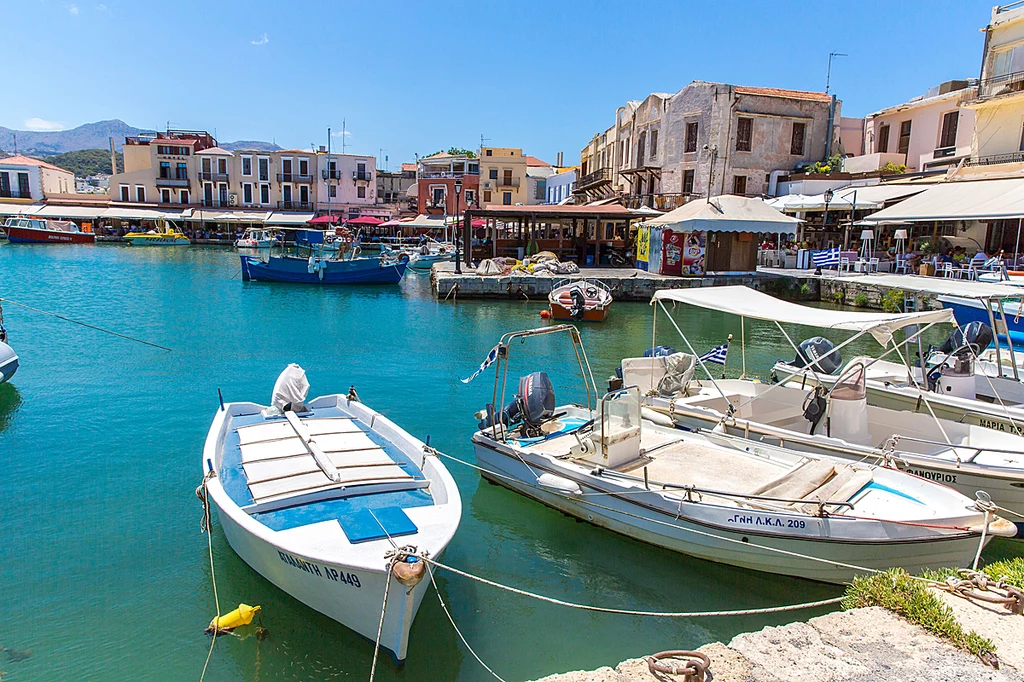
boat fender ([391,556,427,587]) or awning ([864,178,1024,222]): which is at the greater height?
awning ([864,178,1024,222])

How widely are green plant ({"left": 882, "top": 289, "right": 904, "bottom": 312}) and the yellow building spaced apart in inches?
1940

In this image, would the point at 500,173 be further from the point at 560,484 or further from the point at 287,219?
the point at 560,484

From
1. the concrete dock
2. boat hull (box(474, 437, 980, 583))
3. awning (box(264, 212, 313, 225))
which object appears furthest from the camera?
awning (box(264, 212, 313, 225))

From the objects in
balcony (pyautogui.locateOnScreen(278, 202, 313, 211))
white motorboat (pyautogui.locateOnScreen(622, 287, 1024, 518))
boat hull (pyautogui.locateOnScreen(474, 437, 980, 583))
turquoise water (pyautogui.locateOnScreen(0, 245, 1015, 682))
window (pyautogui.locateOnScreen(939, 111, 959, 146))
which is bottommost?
turquoise water (pyautogui.locateOnScreen(0, 245, 1015, 682))

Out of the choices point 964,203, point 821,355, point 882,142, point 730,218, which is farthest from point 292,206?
point 821,355

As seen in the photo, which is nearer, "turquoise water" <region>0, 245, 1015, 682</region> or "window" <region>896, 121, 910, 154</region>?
"turquoise water" <region>0, 245, 1015, 682</region>

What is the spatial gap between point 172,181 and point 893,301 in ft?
245

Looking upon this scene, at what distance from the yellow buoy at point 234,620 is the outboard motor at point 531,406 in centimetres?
452

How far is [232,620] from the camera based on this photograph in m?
6.91

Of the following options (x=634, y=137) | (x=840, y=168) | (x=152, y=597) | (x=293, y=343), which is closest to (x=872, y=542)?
(x=152, y=597)

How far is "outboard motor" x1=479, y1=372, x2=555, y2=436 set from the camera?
34.5ft

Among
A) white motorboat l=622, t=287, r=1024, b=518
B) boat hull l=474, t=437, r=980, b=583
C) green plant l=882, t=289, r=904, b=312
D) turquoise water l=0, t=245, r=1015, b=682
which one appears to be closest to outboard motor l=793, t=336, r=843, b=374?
white motorboat l=622, t=287, r=1024, b=518

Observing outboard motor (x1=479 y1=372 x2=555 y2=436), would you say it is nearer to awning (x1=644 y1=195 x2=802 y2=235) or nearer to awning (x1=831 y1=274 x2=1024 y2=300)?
awning (x1=831 y1=274 x2=1024 y2=300)

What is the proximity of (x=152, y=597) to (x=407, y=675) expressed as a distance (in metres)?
3.31
